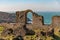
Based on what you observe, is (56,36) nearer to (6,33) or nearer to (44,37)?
(44,37)

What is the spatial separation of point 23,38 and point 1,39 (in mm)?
2231

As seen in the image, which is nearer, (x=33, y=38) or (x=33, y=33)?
(x=33, y=38)

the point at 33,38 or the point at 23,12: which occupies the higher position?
the point at 23,12

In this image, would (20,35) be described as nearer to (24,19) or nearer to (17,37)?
(17,37)

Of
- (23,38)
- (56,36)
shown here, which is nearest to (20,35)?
(23,38)

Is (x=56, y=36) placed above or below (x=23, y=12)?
below

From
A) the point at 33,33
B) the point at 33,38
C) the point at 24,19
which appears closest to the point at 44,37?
the point at 33,38

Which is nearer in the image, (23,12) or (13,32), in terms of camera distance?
(13,32)

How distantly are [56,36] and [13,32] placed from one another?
4621 mm

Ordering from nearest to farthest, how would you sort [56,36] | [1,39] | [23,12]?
[1,39] → [56,36] → [23,12]

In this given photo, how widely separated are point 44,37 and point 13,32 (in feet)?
12.9

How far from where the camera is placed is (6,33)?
32.1 m

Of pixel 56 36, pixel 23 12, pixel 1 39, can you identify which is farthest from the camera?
pixel 23 12

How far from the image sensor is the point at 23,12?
127ft
